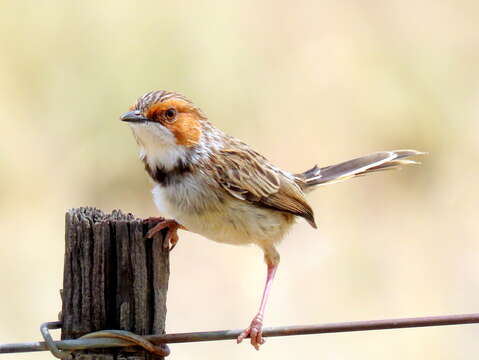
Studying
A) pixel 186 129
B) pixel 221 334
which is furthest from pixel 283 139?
pixel 221 334

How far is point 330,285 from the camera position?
1069cm

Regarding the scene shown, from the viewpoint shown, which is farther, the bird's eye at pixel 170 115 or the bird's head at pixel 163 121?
the bird's eye at pixel 170 115

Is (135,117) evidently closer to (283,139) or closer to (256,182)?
(256,182)

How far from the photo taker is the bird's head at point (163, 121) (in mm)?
5602

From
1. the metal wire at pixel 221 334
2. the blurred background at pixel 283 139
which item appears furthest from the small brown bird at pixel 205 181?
the blurred background at pixel 283 139

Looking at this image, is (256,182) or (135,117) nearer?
(135,117)

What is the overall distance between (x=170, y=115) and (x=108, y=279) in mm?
1776

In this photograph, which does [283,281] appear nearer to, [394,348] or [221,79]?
[394,348]

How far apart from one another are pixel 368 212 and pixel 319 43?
9.87ft

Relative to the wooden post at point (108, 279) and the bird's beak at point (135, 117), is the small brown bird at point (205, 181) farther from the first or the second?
the wooden post at point (108, 279)

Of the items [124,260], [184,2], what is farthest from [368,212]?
[124,260]

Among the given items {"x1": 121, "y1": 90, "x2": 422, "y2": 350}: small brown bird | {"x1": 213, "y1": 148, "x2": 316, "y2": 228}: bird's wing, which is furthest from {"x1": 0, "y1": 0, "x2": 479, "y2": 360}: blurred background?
{"x1": 121, "y1": 90, "x2": 422, "y2": 350}: small brown bird

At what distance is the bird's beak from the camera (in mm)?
5512

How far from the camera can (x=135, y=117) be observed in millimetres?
5539
